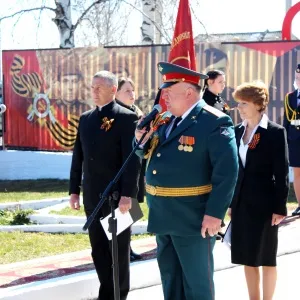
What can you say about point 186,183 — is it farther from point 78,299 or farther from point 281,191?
point 78,299

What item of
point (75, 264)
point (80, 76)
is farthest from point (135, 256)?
point (80, 76)

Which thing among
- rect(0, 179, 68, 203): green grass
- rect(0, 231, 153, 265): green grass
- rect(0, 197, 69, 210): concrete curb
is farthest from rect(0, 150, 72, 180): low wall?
rect(0, 231, 153, 265): green grass

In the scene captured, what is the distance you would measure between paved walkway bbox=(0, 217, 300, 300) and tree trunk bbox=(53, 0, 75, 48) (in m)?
10.2

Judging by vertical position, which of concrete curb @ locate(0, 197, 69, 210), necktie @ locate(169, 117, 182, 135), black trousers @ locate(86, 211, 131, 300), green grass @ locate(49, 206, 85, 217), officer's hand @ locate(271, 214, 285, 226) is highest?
necktie @ locate(169, 117, 182, 135)

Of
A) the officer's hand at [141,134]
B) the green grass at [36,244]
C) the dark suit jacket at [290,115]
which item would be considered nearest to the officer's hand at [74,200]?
the officer's hand at [141,134]

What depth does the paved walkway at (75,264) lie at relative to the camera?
20.7ft

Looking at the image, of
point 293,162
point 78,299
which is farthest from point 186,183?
point 293,162

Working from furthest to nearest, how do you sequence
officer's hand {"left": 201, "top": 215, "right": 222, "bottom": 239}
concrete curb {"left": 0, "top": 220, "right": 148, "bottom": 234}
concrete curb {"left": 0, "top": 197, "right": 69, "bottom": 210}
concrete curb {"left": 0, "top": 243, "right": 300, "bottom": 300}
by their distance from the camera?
concrete curb {"left": 0, "top": 197, "right": 69, "bottom": 210}, concrete curb {"left": 0, "top": 220, "right": 148, "bottom": 234}, concrete curb {"left": 0, "top": 243, "right": 300, "bottom": 300}, officer's hand {"left": 201, "top": 215, "right": 222, "bottom": 239}

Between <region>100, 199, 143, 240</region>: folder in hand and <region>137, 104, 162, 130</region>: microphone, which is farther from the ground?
<region>137, 104, 162, 130</region>: microphone

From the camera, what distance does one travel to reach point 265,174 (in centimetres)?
538

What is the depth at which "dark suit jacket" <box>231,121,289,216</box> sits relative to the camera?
5312 millimetres

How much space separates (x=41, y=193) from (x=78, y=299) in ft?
22.9

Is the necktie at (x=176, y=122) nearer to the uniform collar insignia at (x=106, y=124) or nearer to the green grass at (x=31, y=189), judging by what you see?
the uniform collar insignia at (x=106, y=124)

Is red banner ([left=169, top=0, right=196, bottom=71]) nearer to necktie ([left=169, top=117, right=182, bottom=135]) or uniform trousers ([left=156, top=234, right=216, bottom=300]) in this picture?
necktie ([left=169, top=117, right=182, bottom=135])
